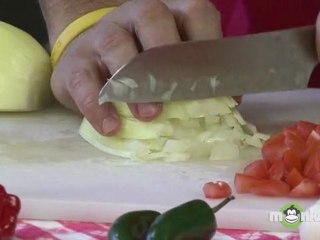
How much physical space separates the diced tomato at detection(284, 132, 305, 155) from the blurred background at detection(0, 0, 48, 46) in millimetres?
1215

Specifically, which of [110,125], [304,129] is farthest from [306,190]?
[110,125]

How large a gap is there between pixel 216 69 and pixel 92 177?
0.90 feet

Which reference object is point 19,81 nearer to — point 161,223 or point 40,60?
point 40,60

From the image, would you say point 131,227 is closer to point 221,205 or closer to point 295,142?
point 221,205

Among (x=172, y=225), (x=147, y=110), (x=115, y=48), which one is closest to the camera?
(x=172, y=225)

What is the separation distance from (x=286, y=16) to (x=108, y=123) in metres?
0.67

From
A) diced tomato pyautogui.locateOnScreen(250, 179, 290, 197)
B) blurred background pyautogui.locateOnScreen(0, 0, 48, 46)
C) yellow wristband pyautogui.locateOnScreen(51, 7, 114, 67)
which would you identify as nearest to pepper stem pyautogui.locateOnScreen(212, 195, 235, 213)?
diced tomato pyautogui.locateOnScreen(250, 179, 290, 197)

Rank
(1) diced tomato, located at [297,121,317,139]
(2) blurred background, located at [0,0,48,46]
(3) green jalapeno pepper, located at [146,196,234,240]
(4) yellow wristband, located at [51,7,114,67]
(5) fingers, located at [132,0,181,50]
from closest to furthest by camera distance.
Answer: (3) green jalapeno pepper, located at [146,196,234,240] < (1) diced tomato, located at [297,121,317,139] < (5) fingers, located at [132,0,181,50] < (4) yellow wristband, located at [51,7,114,67] < (2) blurred background, located at [0,0,48,46]

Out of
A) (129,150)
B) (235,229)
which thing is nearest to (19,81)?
(129,150)

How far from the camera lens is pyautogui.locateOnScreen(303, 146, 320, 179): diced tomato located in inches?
45.0

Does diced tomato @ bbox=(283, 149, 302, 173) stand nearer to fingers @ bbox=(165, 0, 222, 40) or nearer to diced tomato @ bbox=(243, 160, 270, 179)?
diced tomato @ bbox=(243, 160, 270, 179)

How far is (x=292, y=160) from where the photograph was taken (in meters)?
1.17

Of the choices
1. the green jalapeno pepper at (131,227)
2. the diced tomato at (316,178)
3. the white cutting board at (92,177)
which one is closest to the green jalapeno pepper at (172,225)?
the green jalapeno pepper at (131,227)

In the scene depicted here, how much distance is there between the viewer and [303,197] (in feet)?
3.71
